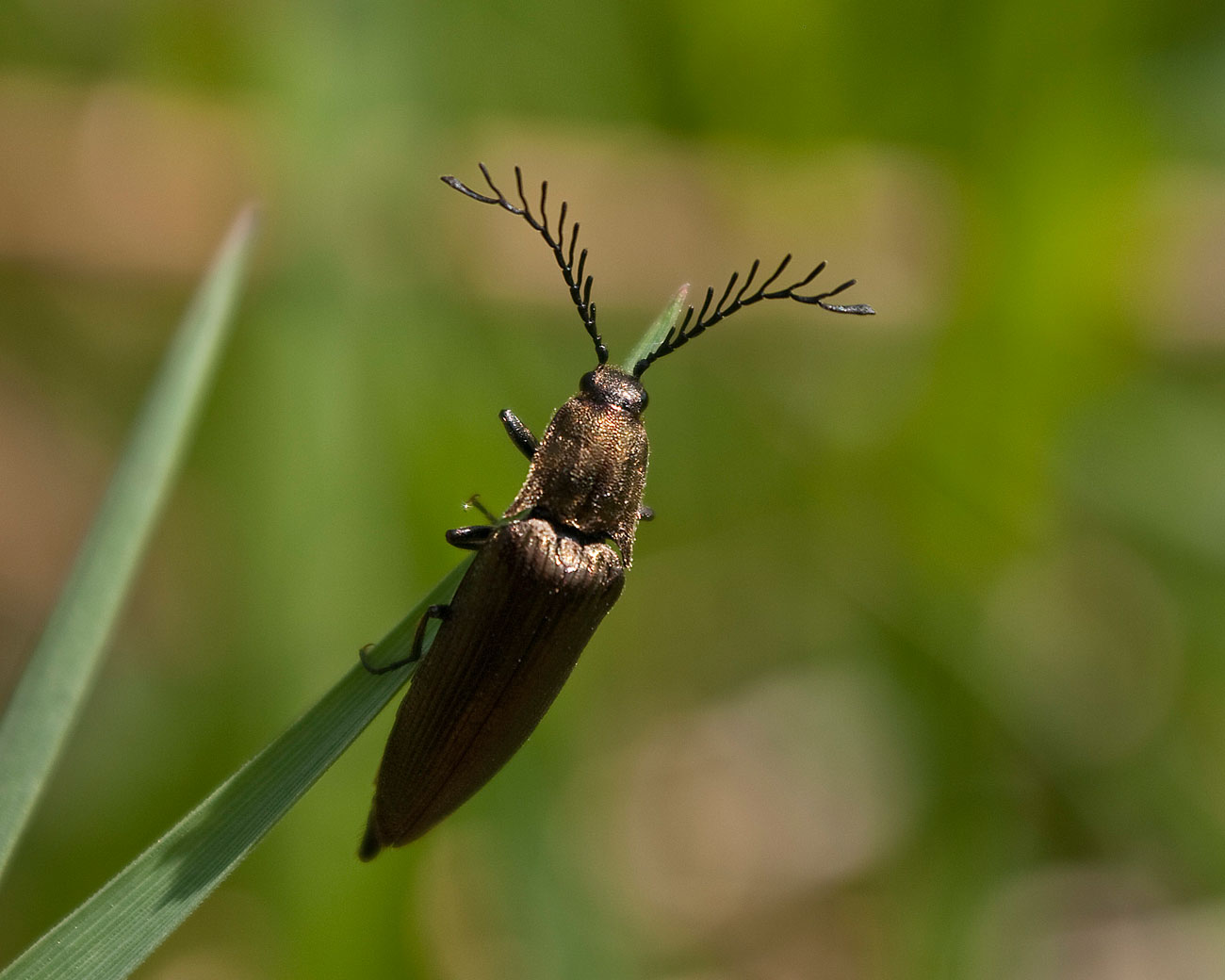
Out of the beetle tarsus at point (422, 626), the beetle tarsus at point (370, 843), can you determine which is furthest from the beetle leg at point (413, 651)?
the beetle tarsus at point (370, 843)

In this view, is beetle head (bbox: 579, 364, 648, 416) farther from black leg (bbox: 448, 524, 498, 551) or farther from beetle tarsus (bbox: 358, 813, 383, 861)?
beetle tarsus (bbox: 358, 813, 383, 861)

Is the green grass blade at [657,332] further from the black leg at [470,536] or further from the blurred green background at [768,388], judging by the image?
the blurred green background at [768,388]

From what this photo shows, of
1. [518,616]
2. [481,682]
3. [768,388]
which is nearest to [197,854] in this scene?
[481,682]

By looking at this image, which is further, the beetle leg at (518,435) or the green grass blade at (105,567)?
the beetle leg at (518,435)

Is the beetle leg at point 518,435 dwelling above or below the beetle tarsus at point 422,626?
below

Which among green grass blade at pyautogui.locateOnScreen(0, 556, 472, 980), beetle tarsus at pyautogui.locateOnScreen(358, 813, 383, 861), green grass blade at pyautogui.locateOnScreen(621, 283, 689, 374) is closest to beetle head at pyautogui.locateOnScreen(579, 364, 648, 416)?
green grass blade at pyautogui.locateOnScreen(621, 283, 689, 374)

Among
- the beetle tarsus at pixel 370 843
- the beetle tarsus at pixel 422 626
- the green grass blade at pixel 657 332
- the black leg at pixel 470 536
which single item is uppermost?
the green grass blade at pixel 657 332

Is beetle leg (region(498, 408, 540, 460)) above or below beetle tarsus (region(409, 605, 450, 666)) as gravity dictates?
below
